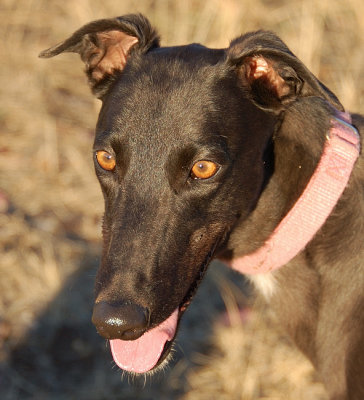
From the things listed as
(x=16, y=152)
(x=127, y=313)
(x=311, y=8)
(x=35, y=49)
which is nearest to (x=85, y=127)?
(x=16, y=152)

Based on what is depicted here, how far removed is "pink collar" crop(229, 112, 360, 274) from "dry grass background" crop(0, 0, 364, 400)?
152 centimetres

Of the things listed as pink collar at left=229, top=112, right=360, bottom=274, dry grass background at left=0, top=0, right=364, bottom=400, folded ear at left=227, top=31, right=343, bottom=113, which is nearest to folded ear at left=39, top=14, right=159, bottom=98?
folded ear at left=227, top=31, right=343, bottom=113

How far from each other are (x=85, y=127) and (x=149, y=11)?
1.63 m

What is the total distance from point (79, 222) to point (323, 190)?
9.21 ft

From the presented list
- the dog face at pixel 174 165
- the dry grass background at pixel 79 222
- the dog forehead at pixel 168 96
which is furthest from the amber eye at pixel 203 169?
the dry grass background at pixel 79 222

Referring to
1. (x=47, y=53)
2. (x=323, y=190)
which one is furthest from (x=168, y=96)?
(x=323, y=190)

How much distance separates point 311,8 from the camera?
6988 millimetres

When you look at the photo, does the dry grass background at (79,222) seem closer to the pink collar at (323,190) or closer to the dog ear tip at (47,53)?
the pink collar at (323,190)

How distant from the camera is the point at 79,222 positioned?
213 inches

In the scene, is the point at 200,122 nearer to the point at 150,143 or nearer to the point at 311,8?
the point at 150,143

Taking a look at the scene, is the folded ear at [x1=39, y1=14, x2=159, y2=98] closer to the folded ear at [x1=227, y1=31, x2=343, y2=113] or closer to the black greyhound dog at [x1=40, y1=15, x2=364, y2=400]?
the black greyhound dog at [x1=40, y1=15, x2=364, y2=400]

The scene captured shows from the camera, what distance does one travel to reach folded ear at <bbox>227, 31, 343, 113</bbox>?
9.64 ft

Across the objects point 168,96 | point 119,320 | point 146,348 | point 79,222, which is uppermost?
point 168,96

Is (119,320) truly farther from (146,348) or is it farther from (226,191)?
(226,191)
